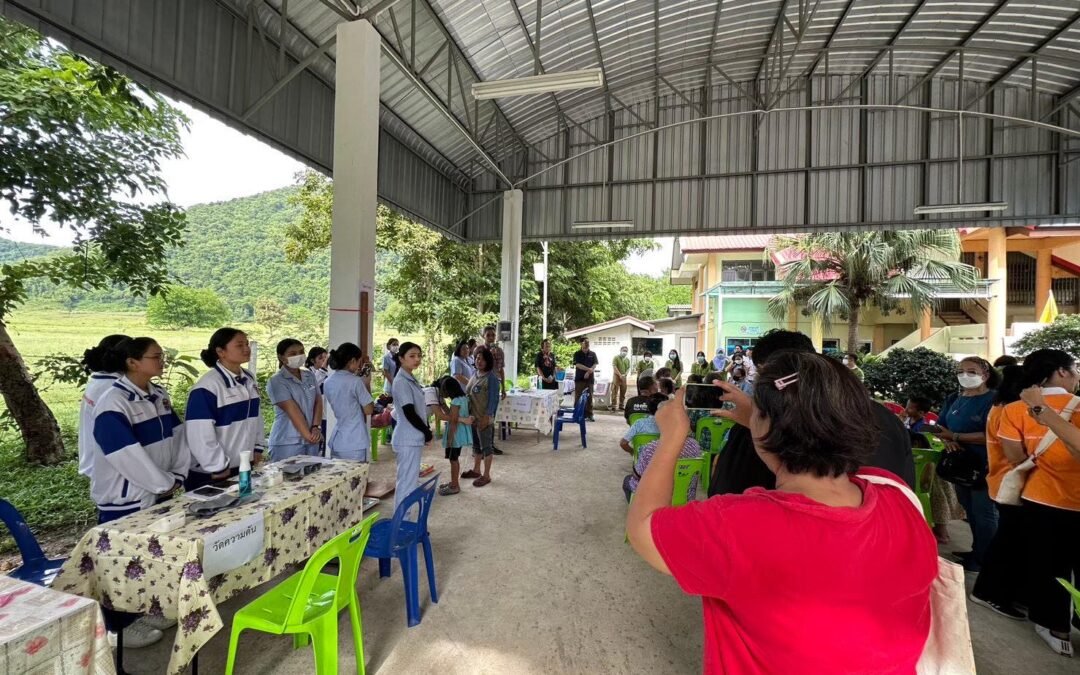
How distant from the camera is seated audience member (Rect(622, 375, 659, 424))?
203 inches

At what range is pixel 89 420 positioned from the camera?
2.46 m

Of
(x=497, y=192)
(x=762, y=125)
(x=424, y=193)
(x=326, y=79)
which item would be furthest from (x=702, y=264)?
(x=326, y=79)

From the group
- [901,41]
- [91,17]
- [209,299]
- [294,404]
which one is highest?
[901,41]

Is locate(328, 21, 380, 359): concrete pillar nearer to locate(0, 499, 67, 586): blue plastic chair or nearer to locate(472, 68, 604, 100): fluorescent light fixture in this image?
locate(472, 68, 604, 100): fluorescent light fixture

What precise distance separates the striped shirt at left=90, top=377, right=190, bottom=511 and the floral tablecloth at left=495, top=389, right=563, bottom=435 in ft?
14.8

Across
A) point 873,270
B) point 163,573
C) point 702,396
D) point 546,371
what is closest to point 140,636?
point 163,573

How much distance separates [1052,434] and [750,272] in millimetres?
15154

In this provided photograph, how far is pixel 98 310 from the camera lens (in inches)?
539

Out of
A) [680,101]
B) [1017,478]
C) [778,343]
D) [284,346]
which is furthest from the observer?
[680,101]

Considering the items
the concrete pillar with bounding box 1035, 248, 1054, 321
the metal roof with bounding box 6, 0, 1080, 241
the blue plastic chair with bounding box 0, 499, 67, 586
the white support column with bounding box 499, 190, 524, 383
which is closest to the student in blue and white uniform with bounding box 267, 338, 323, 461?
the blue plastic chair with bounding box 0, 499, 67, 586

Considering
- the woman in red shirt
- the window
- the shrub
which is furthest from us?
the window

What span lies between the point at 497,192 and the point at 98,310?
1167 cm

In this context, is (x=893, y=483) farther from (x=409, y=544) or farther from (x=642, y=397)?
(x=642, y=397)

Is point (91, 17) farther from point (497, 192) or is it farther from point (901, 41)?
point (901, 41)
